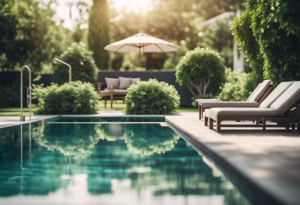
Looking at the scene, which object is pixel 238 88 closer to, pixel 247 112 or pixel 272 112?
pixel 272 112

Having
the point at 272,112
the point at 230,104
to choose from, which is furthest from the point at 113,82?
the point at 272,112

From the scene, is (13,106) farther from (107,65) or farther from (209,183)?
(209,183)

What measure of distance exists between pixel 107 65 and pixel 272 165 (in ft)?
66.5

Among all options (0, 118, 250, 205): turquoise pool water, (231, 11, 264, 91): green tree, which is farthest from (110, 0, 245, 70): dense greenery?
(0, 118, 250, 205): turquoise pool water

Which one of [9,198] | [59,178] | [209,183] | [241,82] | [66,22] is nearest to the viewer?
[9,198]

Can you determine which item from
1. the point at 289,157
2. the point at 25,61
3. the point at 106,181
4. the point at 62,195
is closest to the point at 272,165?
the point at 289,157

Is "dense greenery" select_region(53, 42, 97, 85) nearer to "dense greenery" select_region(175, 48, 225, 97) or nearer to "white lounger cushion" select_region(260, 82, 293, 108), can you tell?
"dense greenery" select_region(175, 48, 225, 97)

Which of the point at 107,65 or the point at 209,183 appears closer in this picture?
the point at 209,183

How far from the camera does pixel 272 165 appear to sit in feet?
11.9

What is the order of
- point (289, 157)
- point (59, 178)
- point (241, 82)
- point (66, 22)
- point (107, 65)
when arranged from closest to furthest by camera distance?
point (59, 178)
point (289, 157)
point (241, 82)
point (107, 65)
point (66, 22)

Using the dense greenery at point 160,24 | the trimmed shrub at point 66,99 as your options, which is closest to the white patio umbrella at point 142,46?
the trimmed shrub at point 66,99

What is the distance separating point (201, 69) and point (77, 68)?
5.62 meters

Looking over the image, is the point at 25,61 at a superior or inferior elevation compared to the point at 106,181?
superior

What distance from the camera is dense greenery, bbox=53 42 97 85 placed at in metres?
15.9
